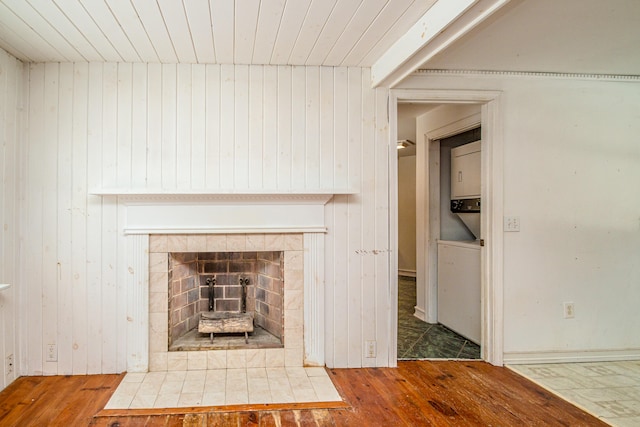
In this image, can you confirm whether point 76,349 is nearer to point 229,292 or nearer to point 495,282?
point 229,292

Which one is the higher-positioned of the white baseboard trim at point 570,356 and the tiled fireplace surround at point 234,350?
the tiled fireplace surround at point 234,350

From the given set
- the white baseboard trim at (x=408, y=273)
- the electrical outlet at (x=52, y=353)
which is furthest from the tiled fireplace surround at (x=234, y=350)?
the white baseboard trim at (x=408, y=273)

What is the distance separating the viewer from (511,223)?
3.06 m

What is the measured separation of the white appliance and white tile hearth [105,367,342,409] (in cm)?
157

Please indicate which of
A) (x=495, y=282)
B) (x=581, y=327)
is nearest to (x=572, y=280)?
(x=581, y=327)

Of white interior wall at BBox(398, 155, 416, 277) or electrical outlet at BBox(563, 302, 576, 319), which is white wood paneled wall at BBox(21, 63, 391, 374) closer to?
electrical outlet at BBox(563, 302, 576, 319)

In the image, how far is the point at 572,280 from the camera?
3.12 metres

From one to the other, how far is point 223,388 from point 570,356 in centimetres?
262

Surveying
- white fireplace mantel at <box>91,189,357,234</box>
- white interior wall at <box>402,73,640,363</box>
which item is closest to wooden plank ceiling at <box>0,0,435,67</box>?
white interior wall at <box>402,73,640,363</box>

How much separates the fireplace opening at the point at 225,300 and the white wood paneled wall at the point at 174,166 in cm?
37

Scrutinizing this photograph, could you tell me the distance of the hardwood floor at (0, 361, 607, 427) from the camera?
218cm

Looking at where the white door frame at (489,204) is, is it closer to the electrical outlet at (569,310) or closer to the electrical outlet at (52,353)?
the electrical outlet at (569,310)

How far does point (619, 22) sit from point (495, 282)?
1.82 m

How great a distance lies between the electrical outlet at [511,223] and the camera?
3.05 metres
